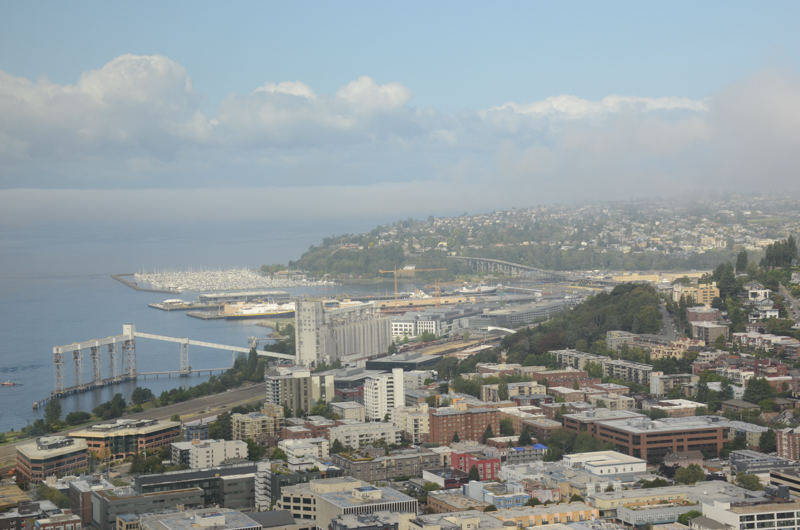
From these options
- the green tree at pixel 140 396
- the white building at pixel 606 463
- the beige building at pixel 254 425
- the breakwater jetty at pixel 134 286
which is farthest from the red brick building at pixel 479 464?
the breakwater jetty at pixel 134 286

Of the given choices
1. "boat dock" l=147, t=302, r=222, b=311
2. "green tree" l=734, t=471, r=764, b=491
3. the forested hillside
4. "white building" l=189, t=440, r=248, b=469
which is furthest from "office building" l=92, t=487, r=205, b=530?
"boat dock" l=147, t=302, r=222, b=311

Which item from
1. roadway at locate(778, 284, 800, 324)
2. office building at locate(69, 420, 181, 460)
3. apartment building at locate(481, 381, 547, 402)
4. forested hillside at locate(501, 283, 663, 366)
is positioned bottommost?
office building at locate(69, 420, 181, 460)

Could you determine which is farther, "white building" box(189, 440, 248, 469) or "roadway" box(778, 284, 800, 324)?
"roadway" box(778, 284, 800, 324)

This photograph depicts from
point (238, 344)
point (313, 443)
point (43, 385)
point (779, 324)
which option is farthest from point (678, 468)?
point (238, 344)

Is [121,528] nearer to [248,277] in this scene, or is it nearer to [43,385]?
[43,385]

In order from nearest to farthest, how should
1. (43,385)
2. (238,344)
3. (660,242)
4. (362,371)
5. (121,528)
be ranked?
(121,528)
(362,371)
(43,385)
(238,344)
(660,242)

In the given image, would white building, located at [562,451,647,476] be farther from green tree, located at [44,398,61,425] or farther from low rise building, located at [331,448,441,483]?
green tree, located at [44,398,61,425]

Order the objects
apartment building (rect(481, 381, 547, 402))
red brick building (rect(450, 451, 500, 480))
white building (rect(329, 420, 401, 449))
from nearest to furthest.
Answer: red brick building (rect(450, 451, 500, 480)), white building (rect(329, 420, 401, 449)), apartment building (rect(481, 381, 547, 402))
